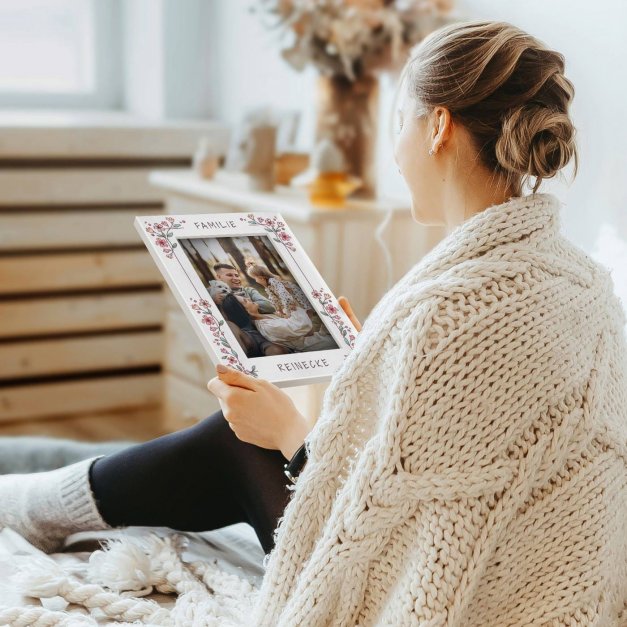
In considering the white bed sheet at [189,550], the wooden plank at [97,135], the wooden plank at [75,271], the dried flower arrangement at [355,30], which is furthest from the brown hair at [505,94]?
the wooden plank at [75,271]

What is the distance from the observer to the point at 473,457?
88 cm

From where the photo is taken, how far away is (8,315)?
2939 mm

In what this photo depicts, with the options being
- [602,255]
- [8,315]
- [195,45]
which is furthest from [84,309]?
[602,255]

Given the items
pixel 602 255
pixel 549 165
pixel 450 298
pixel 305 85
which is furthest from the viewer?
pixel 305 85

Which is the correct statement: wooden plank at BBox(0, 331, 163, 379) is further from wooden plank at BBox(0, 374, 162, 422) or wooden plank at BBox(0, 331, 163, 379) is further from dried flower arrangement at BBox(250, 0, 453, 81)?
dried flower arrangement at BBox(250, 0, 453, 81)

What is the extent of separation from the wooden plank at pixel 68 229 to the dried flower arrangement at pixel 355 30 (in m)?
1.03

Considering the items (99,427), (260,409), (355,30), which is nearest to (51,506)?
(260,409)

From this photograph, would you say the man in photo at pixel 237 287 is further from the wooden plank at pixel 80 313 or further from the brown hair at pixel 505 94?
the wooden plank at pixel 80 313

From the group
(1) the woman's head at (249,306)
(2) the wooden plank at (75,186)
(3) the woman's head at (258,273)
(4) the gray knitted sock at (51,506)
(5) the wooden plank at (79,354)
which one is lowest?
(5) the wooden plank at (79,354)

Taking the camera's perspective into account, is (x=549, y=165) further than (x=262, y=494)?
No

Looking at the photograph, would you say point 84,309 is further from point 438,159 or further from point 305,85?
point 438,159

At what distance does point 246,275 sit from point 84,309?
1973 millimetres

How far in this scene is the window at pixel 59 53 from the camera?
3088 mm

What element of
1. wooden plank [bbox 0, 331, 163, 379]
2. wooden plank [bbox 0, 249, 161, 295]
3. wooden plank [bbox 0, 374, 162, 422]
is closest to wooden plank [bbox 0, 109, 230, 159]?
wooden plank [bbox 0, 249, 161, 295]
